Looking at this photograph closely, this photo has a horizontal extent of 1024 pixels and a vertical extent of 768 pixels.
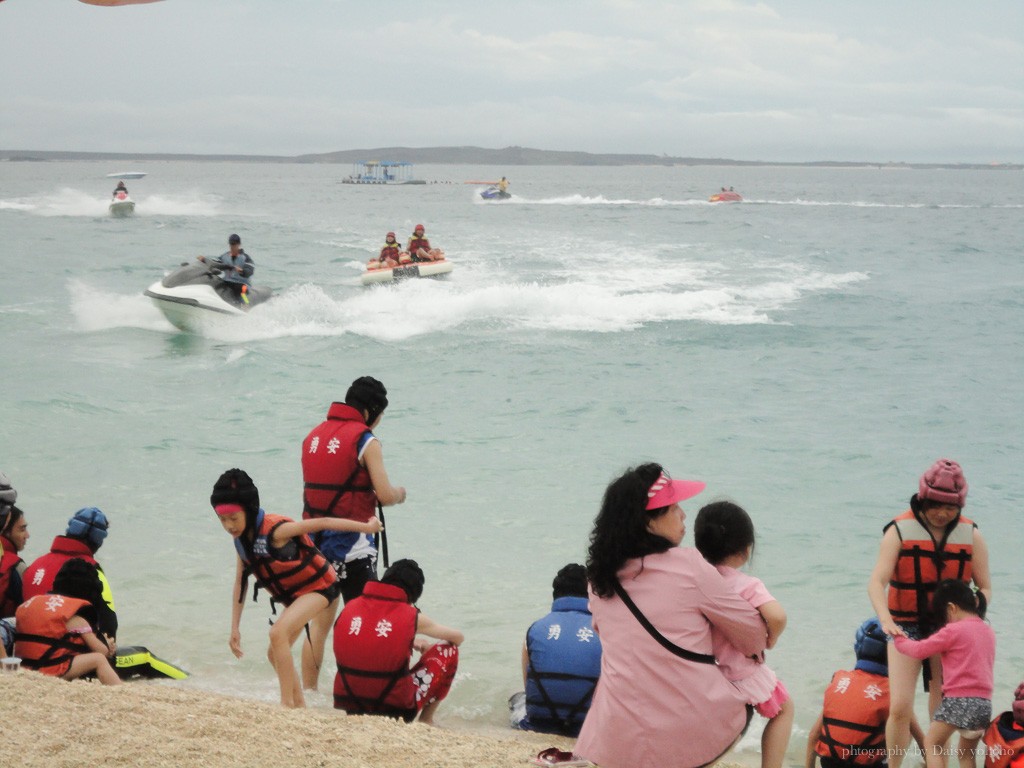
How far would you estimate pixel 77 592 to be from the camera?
200 inches

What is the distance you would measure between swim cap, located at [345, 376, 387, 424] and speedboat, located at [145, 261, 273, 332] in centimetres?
1270

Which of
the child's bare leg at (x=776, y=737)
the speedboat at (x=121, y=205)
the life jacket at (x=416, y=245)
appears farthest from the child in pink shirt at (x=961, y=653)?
the speedboat at (x=121, y=205)

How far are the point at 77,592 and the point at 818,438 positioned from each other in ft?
28.6

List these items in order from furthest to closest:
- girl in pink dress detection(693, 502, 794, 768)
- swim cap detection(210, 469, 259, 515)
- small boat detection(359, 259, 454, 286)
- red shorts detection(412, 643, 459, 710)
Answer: small boat detection(359, 259, 454, 286) < red shorts detection(412, 643, 459, 710) < swim cap detection(210, 469, 259, 515) < girl in pink dress detection(693, 502, 794, 768)

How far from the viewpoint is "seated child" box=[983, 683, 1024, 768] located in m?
4.02

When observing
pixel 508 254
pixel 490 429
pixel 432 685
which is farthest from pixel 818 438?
pixel 508 254

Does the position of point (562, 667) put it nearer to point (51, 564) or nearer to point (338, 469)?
point (338, 469)

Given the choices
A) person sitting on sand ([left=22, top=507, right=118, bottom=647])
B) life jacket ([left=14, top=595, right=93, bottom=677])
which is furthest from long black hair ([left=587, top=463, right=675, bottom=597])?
person sitting on sand ([left=22, top=507, right=118, bottom=647])

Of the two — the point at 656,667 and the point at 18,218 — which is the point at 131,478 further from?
the point at 18,218

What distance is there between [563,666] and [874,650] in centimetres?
133

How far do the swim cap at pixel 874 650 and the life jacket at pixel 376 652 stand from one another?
6.31ft

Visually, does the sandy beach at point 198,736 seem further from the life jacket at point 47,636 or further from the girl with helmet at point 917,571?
the girl with helmet at point 917,571

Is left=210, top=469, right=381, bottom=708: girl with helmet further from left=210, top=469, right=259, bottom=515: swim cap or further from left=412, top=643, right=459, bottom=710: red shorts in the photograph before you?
left=412, top=643, right=459, bottom=710: red shorts

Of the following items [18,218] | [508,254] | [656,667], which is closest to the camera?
[656,667]
